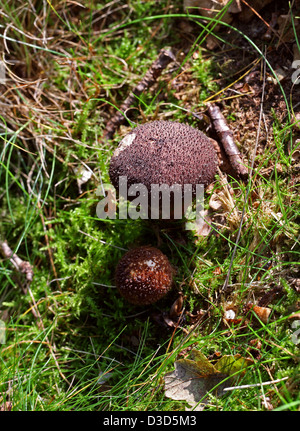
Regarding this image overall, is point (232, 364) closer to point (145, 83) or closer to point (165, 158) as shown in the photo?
point (165, 158)

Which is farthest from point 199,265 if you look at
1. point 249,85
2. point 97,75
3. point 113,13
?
point 113,13

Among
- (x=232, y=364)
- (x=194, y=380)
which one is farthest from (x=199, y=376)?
(x=232, y=364)

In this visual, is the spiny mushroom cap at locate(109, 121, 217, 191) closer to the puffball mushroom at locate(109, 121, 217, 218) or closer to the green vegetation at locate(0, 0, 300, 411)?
the puffball mushroom at locate(109, 121, 217, 218)

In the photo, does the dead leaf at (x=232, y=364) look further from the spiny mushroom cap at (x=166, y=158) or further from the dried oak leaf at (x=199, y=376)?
the spiny mushroom cap at (x=166, y=158)

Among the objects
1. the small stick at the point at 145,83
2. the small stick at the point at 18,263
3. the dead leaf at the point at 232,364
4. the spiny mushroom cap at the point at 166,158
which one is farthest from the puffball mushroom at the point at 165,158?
the small stick at the point at 18,263

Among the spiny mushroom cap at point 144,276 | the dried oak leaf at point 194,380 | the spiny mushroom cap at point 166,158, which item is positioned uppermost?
the spiny mushroom cap at point 166,158

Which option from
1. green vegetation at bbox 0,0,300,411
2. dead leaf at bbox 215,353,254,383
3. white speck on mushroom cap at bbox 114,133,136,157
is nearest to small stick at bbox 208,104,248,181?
green vegetation at bbox 0,0,300,411
